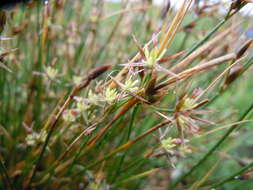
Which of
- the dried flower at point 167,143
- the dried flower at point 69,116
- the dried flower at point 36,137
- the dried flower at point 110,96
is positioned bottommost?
the dried flower at point 36,137

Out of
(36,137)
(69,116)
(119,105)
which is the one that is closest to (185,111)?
(119,105)

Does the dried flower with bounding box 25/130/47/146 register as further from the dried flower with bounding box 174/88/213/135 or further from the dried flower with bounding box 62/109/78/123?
the dried flower with bounding box 174/88/213/135

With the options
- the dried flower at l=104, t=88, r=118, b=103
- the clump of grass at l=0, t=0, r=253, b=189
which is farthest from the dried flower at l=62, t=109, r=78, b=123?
the dried flower at l=104, t=88, r=118, b=103

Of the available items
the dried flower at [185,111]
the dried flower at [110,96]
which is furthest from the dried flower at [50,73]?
the dried flower at [185,111]

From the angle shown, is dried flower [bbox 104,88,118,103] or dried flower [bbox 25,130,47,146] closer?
dried flower [bbox 104,88,118,103]

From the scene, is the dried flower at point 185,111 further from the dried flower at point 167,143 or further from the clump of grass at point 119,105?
the dried flower at point 167,143

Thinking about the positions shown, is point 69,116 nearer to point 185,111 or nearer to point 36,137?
point 36,137

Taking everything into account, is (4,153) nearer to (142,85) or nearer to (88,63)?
(88,63)

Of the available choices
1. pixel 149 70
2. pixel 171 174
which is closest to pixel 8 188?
pixel 149 70
